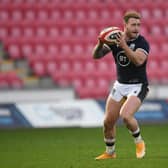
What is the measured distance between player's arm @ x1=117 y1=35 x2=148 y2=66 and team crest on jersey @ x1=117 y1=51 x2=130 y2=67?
0.31 meters

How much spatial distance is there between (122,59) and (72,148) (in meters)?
2.81

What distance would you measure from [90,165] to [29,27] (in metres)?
13.3

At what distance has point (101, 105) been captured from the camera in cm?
1817

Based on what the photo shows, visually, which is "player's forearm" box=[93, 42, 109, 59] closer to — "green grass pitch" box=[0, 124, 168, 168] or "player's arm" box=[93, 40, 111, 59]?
"player's arm" box=[93, 40, 111, 59]

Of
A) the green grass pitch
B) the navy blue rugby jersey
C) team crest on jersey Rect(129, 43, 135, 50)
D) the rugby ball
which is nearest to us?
the green grass pitch

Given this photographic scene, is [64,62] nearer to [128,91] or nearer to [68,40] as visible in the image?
[68,40]

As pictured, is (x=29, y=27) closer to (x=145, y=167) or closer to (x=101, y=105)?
(x=101, y=105)

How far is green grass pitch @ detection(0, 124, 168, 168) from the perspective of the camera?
9.70 m

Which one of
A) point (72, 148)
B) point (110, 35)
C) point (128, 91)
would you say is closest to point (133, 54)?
point (110, 35)

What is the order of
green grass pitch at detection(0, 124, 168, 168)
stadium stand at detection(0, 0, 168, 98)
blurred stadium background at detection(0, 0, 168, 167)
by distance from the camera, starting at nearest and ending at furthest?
green grass pitch at detection(0, 124, 168, 168) → blurred stadium background at detection(0, 0, 168, 167) → stadium stand at detection(0, 0, 168, 98)

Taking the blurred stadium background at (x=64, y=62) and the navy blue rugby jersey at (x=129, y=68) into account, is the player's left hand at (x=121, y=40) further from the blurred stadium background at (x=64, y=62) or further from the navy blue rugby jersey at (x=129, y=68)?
the blurred stadium background at (x=64, y=62)

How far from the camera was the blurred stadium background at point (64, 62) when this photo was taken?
17938 mm

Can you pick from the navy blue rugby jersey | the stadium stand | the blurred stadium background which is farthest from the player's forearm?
the stadium stand

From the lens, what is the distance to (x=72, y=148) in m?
12.5
